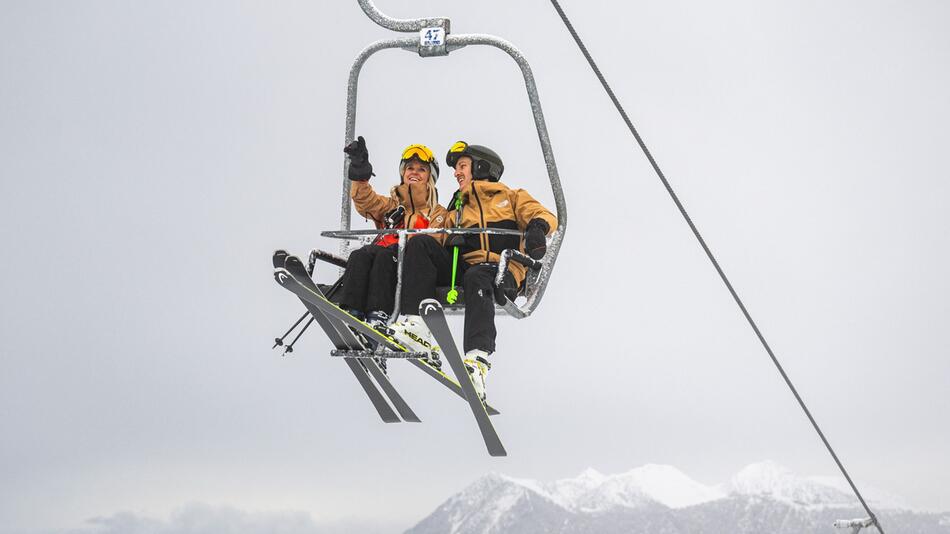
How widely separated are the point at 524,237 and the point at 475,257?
0.88 ft

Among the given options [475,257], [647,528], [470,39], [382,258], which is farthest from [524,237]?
[647,528]

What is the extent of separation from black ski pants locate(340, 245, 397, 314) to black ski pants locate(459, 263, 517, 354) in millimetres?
351

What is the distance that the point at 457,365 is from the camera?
4648mm

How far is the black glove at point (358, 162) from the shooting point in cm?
508

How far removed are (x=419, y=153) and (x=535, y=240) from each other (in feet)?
2.95

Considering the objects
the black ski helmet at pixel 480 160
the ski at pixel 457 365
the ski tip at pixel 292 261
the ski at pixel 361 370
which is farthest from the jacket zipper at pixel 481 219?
the ski tip at pixel 292 261

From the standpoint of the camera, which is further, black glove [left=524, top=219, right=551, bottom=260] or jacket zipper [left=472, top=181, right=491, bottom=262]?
jacket zipper [left=472, top=181, right=491, bottom=262]

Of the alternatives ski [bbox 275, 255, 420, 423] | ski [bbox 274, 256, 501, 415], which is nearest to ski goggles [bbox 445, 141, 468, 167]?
ski [bbox 275, 255, 420, 423]

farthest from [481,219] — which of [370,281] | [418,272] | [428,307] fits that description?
[428,307]

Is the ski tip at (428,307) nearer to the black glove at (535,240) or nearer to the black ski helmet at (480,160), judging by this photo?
the black glove at (535,240)

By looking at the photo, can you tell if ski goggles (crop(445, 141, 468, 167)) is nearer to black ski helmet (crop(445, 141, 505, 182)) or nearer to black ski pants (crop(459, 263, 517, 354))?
black ski helmet (crop(445, 141, 505, 182))

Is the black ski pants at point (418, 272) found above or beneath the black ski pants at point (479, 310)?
above

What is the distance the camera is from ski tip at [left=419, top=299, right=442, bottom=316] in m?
4.44

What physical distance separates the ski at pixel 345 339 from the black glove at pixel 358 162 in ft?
2.10
